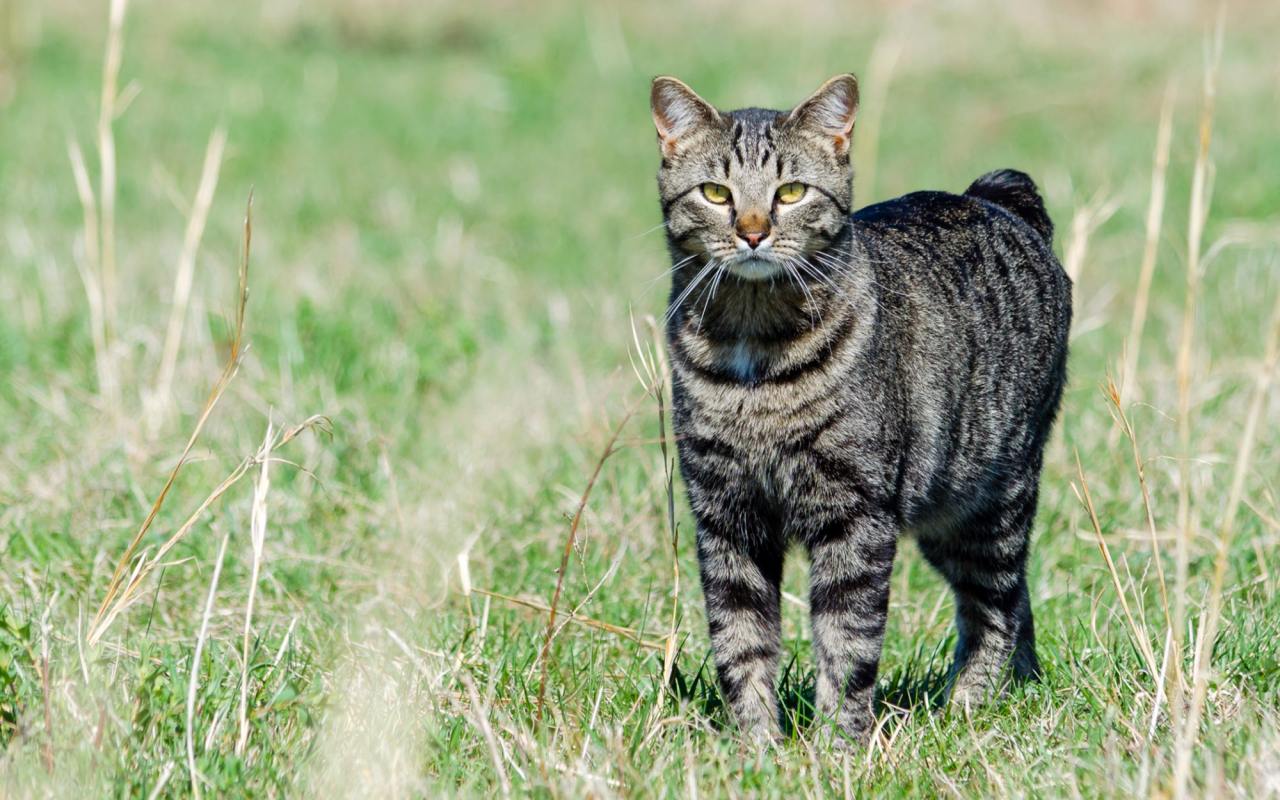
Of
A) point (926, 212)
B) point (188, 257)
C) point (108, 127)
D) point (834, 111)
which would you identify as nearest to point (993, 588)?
point (926, 212)

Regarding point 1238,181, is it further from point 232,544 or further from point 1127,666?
point 232,544

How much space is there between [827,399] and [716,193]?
534mm

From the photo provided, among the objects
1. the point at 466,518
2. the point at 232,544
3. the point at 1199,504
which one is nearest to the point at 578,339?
the point at 466,518

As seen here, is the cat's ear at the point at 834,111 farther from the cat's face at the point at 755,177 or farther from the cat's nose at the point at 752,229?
the cat's nose at the point at 752,229

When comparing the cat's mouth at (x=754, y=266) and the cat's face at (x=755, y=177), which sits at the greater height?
the cat's face at (x=755, y=177)

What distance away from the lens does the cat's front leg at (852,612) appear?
3.09m

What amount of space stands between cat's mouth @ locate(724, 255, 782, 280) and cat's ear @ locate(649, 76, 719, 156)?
16.4 inches

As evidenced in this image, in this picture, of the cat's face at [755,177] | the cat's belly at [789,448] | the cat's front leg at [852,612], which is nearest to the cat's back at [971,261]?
the cat's face at [755,177]

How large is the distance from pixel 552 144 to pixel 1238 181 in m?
4.36

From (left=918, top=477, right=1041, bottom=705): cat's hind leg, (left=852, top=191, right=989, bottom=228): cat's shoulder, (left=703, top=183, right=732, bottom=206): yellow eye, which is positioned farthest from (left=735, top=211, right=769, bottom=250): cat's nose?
(left=918, top=477, right=1041, bottom=705): cat's hind leg

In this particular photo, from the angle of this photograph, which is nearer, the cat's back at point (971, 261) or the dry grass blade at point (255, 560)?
the dry grass blade at point (255, 560)

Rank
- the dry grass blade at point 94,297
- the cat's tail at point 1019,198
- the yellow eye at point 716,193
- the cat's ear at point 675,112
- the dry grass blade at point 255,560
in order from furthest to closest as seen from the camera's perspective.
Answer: the dry grass blade at point 94,297 → the cat's tail at point 1019,198 → the cat's ear at point 675,112 → the yellow eye at point 716,193 → the dry grass blade at point 255,560

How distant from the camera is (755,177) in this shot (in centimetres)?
323

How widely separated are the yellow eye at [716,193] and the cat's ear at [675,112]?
0.61ft
